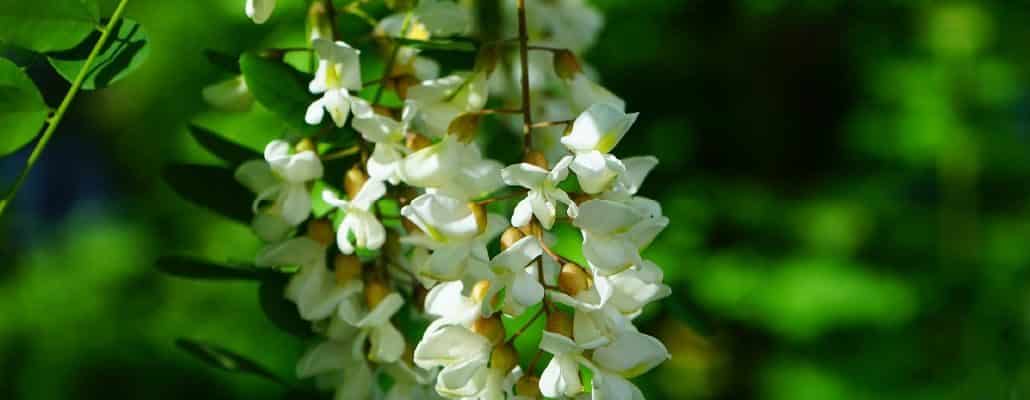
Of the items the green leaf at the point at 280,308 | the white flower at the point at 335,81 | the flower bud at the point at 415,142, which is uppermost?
the white flower at the point at 335,81

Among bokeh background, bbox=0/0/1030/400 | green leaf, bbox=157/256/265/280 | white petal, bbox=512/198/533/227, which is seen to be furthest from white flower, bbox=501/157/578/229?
bokeh background, bbox=0/0/1030/400

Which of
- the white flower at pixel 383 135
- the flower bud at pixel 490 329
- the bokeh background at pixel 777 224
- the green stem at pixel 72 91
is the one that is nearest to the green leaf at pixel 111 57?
the green stem at pixel 72 91

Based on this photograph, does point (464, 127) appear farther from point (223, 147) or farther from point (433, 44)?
point (223, 147)

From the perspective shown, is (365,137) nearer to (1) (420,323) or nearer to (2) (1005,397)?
(1) (420,323)

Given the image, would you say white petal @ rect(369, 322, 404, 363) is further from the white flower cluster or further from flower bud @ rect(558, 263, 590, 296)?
flower bud @ rect(558, 263, 590, 296)

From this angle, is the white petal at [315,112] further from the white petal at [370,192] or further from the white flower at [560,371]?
the white flower at [560,371]

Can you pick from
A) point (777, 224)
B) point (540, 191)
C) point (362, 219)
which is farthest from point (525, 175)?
point (777, 224)
